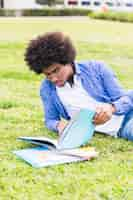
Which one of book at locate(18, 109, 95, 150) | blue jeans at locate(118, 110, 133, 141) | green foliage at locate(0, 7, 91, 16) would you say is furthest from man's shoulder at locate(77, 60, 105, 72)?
green foliage at locate(0, 7, 91, 16)

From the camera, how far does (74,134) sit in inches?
145

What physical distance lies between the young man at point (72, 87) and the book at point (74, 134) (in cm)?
8

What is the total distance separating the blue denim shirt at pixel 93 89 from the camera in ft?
13.3

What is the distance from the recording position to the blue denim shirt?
4.05 metres

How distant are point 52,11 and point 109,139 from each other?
28487 mm

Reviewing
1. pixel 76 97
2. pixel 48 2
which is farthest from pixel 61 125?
pixel 48 2

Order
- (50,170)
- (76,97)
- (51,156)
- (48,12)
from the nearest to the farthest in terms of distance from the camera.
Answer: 1. (50,170)
2. (51,156)
3. (76,97)
4. (48,12)

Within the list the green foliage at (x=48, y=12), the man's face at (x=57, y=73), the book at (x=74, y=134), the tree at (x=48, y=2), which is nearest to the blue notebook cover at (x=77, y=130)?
the book at (x=74, y=134)

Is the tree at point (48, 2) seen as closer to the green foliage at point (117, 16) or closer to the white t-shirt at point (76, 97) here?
the green foliage at point (117, 16)

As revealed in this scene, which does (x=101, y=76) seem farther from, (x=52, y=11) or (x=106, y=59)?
(x=52, y=11)

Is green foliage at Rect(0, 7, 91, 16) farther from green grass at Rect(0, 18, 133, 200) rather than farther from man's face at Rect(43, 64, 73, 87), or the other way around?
man's face at Rect(43, 64, 73, 87)

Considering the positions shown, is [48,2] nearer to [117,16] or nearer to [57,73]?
[117,16]

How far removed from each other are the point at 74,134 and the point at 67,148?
0.28 feet

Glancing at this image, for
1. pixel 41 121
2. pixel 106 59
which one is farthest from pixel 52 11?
pixel 41 121
